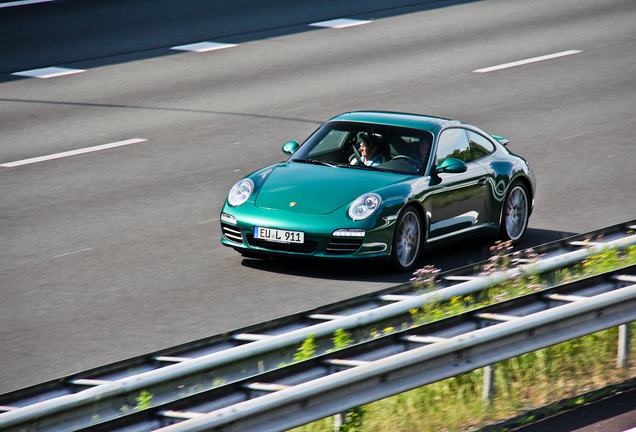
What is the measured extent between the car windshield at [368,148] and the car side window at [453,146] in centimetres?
15

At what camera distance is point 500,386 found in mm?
6012

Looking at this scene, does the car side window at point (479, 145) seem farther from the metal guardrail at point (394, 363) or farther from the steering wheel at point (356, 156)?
the metal guardrail at point (394, 363)

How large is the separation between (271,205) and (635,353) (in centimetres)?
370

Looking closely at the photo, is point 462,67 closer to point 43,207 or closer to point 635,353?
point 43,207

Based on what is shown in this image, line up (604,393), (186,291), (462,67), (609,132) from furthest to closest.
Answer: (462,67) < (609,132) < (186,291) < (604,393)

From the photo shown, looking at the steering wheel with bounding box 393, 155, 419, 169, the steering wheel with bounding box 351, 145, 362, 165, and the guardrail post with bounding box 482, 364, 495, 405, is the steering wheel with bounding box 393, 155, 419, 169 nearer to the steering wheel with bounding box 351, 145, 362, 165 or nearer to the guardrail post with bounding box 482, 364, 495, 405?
the steering wheel with bounding box 351, 145, 362, 165

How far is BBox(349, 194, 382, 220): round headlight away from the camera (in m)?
8.97

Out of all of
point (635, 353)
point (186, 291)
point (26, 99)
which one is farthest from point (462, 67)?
point (635, 353)

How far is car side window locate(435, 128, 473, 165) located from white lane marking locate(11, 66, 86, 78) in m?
9.20

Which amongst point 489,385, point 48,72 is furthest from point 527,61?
point 489,385

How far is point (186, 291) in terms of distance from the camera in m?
8.68

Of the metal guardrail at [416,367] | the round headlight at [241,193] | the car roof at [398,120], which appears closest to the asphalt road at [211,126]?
the round headlight at [241,193]

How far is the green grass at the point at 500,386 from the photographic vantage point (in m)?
5.51

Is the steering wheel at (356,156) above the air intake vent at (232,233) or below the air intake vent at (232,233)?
above
